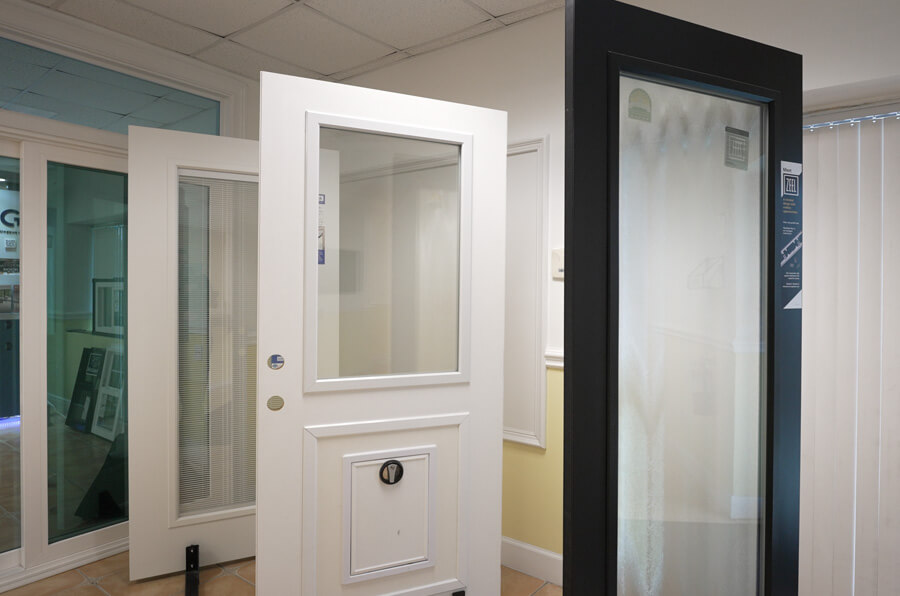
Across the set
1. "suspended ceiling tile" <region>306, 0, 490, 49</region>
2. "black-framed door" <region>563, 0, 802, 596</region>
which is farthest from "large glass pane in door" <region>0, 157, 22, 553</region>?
"black-framed door" <region>563, 0, 802, 596</region>

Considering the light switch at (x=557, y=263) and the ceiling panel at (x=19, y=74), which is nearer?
the ceiling panel at (x=19, y=74)

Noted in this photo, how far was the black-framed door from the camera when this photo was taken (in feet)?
3.34

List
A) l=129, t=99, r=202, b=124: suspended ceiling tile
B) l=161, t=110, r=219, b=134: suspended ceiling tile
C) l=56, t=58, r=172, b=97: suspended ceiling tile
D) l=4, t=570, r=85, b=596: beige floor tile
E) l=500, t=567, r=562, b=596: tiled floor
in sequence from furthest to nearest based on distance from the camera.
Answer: l=161, t=110, r=219, b=134: suspended ceiling tile, l=129, t=99, r=202, b=124: suspended ceiling tile, l=56, t=58, r=172, b=97: suspended ceiling tile, l=500, t=567, r=562, b=596: tiled floor, l=4, t=570, r=85, b=596: beige floor tile

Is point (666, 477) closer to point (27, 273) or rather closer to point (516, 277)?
point (516, 277)

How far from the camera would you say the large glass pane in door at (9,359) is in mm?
2336

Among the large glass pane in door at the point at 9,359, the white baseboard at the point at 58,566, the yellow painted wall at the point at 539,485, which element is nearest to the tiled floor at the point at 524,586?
the yellow painted wall at the point at 539,485

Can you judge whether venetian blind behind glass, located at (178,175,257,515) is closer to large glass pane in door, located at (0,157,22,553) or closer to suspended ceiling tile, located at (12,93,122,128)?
suspended ceiling tile, located at (12,93,122,128)

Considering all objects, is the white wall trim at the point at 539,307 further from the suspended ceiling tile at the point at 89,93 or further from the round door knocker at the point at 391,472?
the suspended ceiling tile at the point at 89,93

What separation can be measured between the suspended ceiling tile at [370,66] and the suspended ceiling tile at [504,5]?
0.64 metres

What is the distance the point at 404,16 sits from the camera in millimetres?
2477

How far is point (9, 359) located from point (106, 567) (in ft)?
3.42

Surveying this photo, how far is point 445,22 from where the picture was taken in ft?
8.36

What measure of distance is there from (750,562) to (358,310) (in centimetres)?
133

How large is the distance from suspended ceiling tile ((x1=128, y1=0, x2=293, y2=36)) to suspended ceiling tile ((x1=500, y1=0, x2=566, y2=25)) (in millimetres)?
971
